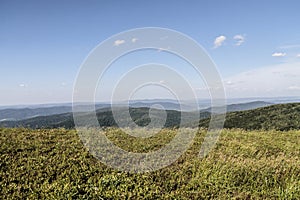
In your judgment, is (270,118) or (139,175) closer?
(139,175)

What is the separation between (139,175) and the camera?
31.5ft

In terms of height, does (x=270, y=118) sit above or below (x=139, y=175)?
below

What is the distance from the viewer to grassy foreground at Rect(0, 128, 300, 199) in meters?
8.42

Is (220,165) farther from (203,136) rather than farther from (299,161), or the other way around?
(203,136)

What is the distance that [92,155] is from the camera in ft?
36.0

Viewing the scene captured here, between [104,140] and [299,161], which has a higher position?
[104,140]

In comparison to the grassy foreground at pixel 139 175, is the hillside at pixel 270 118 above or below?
below

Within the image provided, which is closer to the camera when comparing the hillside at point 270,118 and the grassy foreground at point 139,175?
the grassy foreground at point 139,175

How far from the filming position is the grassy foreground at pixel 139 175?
8.42 m

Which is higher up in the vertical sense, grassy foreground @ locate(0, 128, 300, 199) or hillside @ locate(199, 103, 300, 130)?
grassy foreground @ locate(0, 128, 300, 199)

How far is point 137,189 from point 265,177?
4.20m

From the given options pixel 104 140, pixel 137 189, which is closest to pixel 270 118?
pixel 104 140

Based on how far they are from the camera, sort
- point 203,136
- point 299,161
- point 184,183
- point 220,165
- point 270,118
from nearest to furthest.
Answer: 1. point 184,183
2. point 220,165
3. point 299,161
4. point 203,136
5. point 270,118

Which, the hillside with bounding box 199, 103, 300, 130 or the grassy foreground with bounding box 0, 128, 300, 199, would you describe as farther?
the hillside with bounding box 199, 103, 300, 130
